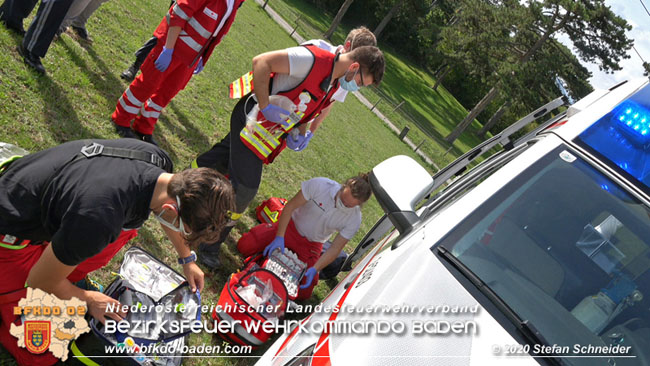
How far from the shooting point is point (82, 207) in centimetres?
182

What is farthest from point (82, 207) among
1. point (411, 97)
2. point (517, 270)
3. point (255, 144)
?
point (411, 97)

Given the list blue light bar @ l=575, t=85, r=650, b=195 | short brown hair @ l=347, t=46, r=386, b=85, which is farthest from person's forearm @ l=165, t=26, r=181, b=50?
blue light bar @ l=575, t=85, r=650, b=195

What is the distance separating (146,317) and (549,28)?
28396mm

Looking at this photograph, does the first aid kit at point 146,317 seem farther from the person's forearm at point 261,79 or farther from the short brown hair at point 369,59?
the short brown hair at point 369,59

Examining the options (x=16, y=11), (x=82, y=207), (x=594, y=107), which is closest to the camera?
(x=82, y=207)

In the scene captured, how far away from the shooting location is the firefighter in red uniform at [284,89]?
3191 mm

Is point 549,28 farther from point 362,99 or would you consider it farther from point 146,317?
point 146,317

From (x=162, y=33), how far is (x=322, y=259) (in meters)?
2.53

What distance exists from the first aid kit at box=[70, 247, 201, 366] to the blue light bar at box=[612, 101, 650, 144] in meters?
2.59

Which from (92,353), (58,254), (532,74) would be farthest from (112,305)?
(532,74)

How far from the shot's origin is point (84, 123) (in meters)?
4.23

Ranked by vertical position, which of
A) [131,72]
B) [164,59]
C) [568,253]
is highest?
[568,253]

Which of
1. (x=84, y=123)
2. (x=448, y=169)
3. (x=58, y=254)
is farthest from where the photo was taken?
(x=84, y=123)

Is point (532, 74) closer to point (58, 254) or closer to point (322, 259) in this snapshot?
point (322, 259)
